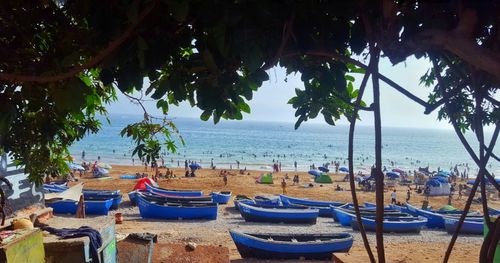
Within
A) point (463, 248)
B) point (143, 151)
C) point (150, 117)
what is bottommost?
point (463, 248)

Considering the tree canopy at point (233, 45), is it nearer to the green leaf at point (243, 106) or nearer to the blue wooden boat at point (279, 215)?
the green leaf at point (243, 106)

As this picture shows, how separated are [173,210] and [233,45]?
1819 cm

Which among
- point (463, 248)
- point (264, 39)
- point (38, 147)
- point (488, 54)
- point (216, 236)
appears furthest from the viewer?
point (216, 236)

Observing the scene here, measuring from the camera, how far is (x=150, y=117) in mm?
3240

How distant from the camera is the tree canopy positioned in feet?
5.07

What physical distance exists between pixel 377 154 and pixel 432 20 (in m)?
0.55

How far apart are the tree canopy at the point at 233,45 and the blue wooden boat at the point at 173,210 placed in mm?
17165

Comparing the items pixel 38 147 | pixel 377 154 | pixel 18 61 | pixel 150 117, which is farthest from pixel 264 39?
pixel 38 147

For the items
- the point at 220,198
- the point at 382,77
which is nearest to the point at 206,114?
the point at 382,77

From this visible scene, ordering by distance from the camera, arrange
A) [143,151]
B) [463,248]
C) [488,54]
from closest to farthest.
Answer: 1. [488,54]
2. [143,151]
3. [463,248]

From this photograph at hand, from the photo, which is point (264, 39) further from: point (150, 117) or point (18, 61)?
point (150, 117)

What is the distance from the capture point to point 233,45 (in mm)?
1609

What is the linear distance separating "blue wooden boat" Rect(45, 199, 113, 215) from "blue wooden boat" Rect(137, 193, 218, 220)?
1.58 m

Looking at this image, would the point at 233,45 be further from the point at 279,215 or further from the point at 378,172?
the point at 279,215
